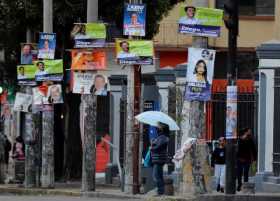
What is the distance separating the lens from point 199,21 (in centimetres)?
1997

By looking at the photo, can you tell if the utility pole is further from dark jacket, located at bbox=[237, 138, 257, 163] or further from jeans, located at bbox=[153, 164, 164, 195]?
dark jacket, located at bbox=[237, 138, 257, 163]

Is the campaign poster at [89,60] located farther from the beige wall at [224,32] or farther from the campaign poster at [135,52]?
the beige wall at [224,32]

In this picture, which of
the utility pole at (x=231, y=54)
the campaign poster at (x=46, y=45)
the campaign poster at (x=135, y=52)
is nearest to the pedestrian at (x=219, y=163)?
the campaign poster at (x=135, y=52)

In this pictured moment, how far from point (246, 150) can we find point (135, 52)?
13.3 ft

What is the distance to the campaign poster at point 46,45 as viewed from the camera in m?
26.4

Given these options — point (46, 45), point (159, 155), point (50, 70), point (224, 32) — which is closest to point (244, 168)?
point (159, 155)

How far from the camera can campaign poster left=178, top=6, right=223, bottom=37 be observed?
1994cm

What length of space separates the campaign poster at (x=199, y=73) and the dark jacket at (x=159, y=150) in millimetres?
1789

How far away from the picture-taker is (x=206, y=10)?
19953 millimetres

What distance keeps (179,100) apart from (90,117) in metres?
2.82

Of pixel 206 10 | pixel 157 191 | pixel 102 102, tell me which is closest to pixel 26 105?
pixel 102 102

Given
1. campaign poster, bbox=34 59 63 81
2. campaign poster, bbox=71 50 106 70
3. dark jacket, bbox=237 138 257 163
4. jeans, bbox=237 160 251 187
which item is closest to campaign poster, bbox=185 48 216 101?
dark jacket, bbox=237 138 257 163

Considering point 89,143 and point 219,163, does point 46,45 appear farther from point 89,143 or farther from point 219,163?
point 219,163

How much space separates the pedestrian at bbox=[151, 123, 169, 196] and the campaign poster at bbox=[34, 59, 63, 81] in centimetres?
586
